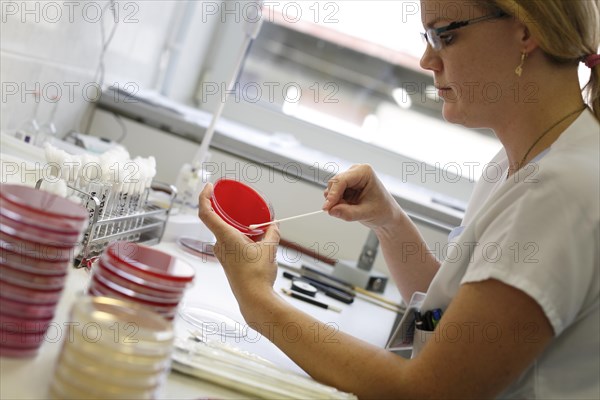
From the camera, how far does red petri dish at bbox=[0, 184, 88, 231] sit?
2.64 feet

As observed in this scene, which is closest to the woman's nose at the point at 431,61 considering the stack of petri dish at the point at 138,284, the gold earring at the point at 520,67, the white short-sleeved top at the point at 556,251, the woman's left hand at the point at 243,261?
the gold earring at the point at 520,67

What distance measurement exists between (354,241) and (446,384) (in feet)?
4.62

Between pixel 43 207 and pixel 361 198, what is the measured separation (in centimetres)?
98

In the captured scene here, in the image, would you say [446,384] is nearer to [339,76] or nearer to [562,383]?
[562,383]

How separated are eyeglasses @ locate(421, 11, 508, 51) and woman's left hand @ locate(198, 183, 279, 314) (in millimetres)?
509

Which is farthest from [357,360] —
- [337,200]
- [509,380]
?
[337,200]

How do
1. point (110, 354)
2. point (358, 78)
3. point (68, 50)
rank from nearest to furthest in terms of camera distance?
point (110, 354)
point (68, 50)
point (358, 78)

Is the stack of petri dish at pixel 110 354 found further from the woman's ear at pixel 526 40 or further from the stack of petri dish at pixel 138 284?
the woman's ear at pixel 526 40

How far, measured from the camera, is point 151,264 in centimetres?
97

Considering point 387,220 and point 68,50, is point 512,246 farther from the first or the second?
point 68,50

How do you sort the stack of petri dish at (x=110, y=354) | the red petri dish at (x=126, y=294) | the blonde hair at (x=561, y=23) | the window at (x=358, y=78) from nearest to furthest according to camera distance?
the stack of petri dish at (x=110, y=354)
the red petri dish at (x=126, y=294)
the blonde hair at (x=561, y=23)
the window at (x=358, y=78)

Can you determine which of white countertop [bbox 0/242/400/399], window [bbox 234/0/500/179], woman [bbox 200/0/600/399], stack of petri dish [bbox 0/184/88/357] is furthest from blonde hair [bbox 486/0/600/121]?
A: window [bbox 234/0/500/179]

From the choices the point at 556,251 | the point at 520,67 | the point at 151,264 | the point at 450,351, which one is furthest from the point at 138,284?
the point at 520,67

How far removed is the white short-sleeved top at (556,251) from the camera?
3.31 feet
